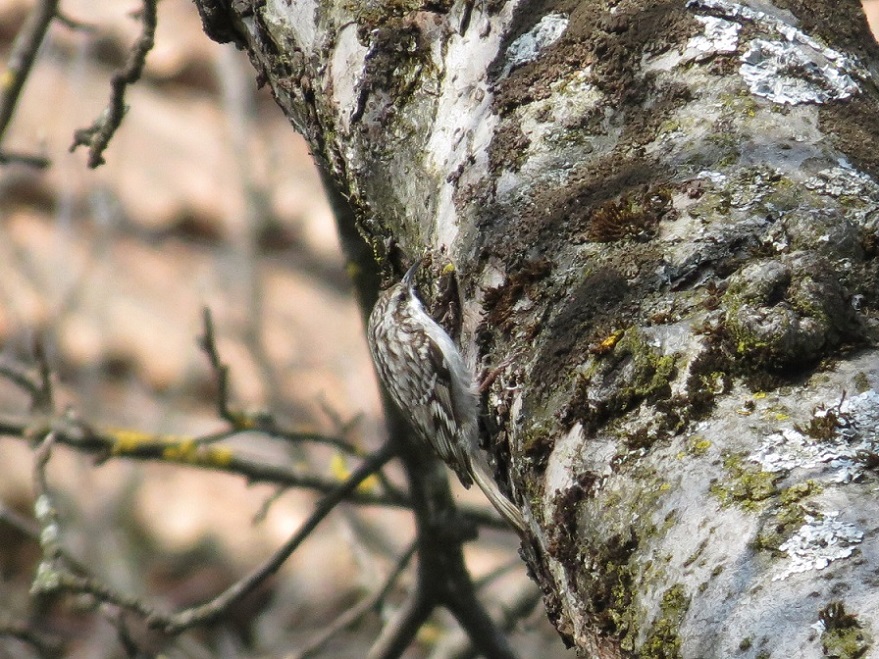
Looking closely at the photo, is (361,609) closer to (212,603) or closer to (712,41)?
(212,603)

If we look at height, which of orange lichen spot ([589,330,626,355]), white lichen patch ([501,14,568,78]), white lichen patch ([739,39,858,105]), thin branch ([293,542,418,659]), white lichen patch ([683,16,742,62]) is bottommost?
thin branch ([293,542,418,659])

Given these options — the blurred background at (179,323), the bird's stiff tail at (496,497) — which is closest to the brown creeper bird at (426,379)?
the bird's stiff tail at (496,497)

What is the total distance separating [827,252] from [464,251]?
589 mm

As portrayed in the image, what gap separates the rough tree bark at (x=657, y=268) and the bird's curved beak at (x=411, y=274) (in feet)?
0.14

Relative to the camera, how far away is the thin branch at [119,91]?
2.67 metres

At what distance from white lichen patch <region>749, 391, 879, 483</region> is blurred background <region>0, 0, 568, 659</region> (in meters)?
4.45

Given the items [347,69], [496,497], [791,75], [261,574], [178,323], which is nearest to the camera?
[791,75]

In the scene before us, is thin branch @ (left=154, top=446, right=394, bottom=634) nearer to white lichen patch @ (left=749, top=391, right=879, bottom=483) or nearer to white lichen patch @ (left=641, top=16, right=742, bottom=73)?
white lichen patch @ (left=641, top=16, right=742, bottom=73)

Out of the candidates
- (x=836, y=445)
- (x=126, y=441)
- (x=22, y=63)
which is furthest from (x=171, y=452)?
(x=836, y=445)

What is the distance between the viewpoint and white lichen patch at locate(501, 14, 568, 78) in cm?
177

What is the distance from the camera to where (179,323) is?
8.51 m

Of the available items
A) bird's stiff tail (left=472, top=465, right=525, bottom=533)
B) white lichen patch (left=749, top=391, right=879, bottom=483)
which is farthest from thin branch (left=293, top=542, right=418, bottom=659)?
white lichen patch (left=749, top=391, right=879, bottom=483)

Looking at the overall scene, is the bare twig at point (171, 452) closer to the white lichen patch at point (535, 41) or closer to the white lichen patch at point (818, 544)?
the white lichen patch at point (535, 41)

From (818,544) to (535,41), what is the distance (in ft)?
Result: 3.34
